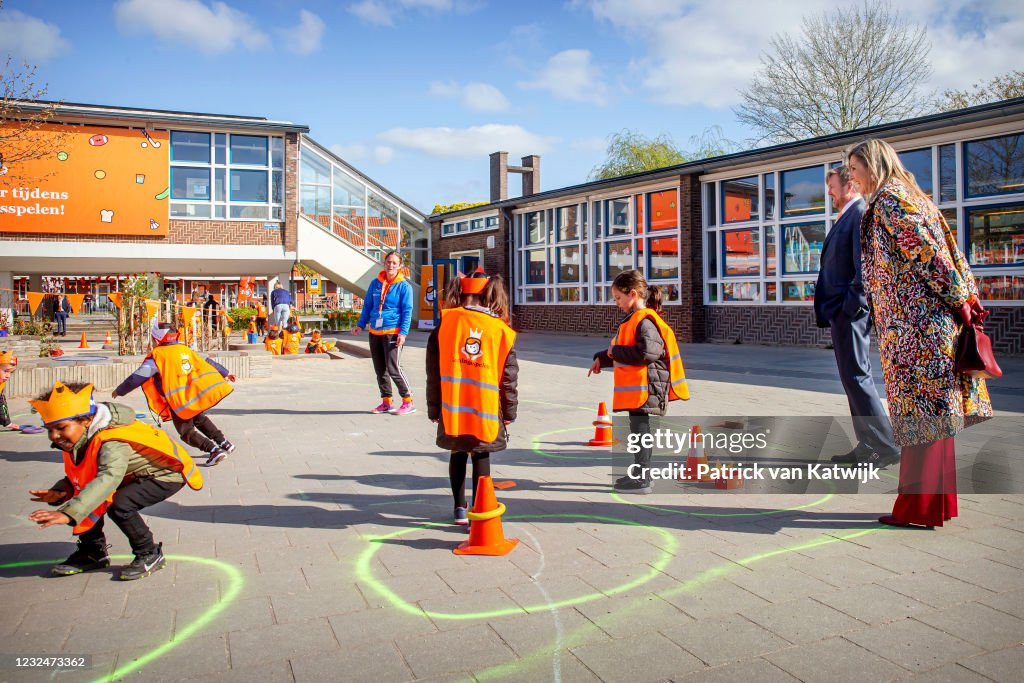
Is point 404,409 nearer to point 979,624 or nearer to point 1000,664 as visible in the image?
point 979,624

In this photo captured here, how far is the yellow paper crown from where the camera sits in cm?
351

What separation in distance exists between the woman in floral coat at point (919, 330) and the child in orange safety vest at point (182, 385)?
15.3 feet

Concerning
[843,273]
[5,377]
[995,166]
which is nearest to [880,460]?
[843,273]

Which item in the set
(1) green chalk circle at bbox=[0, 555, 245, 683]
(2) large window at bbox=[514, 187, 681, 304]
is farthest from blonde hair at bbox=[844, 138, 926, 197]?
(2) large window at bbox=[514, 187, 681, 304]

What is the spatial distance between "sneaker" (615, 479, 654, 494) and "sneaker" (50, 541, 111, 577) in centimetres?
310

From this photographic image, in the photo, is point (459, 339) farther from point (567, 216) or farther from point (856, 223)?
point (567, 216)

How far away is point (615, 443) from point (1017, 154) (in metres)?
12.5

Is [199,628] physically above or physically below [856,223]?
below

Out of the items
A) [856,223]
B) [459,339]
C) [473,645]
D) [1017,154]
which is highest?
[1017,154]

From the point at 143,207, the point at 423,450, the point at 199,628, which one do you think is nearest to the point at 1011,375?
the point at 423,450

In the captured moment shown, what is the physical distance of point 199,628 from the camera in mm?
3133

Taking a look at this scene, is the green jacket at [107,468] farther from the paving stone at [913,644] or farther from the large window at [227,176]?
the large window at [227,176]

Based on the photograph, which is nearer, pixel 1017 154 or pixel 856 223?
pixel 856 223

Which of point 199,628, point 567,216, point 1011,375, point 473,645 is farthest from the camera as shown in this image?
point 567,216
